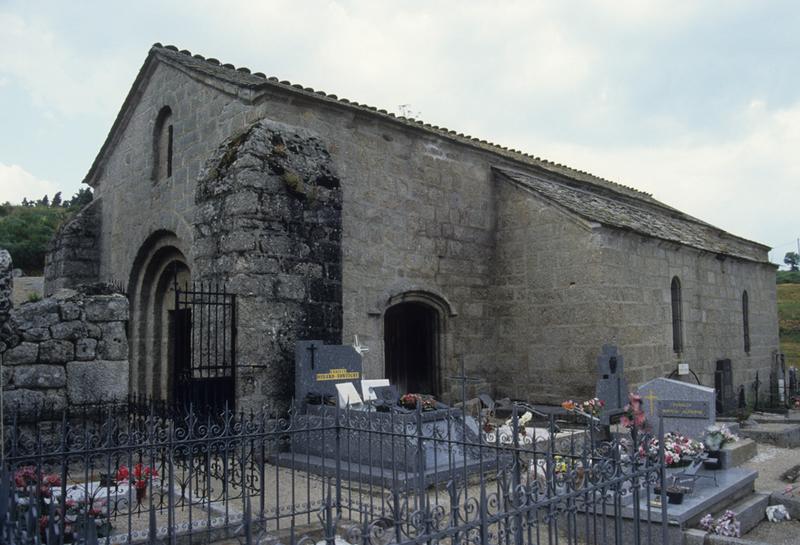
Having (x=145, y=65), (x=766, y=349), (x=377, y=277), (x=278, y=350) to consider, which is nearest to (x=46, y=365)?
(x=278, y=350)

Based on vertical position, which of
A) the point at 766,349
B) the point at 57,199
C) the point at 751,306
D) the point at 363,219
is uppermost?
the point at 57,199

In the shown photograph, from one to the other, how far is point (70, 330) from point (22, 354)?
0.54m

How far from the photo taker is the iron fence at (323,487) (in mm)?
3727

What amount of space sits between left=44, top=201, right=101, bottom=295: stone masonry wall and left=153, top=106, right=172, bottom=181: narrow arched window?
10.2ft

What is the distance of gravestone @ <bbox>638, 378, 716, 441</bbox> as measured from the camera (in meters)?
8.86

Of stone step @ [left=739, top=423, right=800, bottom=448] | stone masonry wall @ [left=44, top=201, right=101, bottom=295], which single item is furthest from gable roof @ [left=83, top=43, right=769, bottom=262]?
stone step @ [left=739, top=423, right=800, bottom=448]

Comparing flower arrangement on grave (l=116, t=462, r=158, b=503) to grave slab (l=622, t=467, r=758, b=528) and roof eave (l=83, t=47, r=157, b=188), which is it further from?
roof eave (l=83, t=47, r=157, b=188)

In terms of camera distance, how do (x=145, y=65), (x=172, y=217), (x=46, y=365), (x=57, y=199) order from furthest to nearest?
(x=57, y=199)
(x=145, y=65)
(x=172, y=217)
(x=46, y=365)

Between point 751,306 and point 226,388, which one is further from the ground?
point 751,306

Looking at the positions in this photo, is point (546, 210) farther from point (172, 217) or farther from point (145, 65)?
point (145, 65)

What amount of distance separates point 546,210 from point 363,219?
3830mm

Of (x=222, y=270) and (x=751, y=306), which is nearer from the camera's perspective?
(x=222, y=270)

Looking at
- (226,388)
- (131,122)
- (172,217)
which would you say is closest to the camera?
(226,388)

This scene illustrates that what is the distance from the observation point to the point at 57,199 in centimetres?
5588
